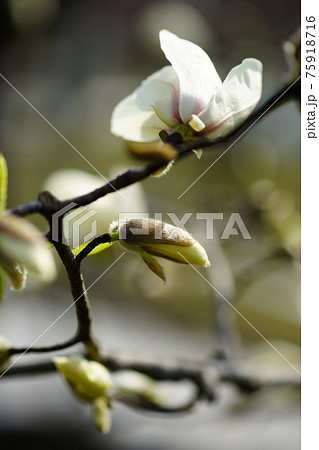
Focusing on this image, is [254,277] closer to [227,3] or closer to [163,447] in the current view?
[163,447]

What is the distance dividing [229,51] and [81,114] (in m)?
0.33

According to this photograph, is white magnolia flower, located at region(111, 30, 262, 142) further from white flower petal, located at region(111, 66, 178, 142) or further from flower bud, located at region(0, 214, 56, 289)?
flower bud, located at region(0, 214, 56, 289)

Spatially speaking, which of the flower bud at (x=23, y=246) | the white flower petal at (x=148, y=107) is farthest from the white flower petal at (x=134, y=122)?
the flower bud at (x=23, y=246)

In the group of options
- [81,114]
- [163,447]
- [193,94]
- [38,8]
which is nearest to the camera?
[193,94]

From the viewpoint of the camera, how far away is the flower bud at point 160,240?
0.89 feet

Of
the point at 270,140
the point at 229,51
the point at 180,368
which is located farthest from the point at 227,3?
the point at 180,368

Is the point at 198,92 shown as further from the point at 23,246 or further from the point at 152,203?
the point at 152,203

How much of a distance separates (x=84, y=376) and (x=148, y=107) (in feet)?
0.56

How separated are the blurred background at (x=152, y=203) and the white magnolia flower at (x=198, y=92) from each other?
0.12 metres

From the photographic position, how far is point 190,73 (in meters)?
0.29

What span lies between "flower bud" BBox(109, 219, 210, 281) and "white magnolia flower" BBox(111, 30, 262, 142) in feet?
0.21

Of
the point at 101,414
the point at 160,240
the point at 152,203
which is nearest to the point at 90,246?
the point at 160,240

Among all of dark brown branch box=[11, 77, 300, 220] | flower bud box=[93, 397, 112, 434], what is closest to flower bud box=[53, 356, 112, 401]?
flower bud box=[93, 397, 112, 434]
